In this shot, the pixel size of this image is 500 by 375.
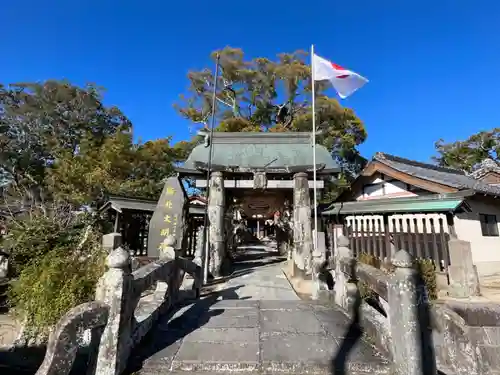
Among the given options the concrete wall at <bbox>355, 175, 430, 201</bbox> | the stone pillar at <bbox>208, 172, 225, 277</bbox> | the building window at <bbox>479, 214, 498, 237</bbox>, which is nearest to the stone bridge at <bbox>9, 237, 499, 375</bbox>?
the stone pillar at <bbox>208, 172, 225, 277</bbox>

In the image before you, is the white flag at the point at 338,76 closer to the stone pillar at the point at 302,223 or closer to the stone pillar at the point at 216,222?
the stone pillar at the point at 302,223

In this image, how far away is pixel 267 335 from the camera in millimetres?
3787

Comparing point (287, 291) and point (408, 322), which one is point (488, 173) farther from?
point (408, 322)

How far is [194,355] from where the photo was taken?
321cm

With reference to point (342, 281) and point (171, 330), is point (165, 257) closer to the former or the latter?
point (171, 330)

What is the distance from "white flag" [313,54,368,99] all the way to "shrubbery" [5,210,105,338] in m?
8.90

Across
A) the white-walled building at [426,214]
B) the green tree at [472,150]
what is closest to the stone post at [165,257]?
the white-walled building at [426,214]

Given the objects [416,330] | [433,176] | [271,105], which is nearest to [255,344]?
[416,330]

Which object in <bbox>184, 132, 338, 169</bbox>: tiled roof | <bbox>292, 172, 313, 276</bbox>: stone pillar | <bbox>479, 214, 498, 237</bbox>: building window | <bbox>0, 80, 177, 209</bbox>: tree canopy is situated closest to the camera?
<bbox>292, 172, 313, 276</bbox>: stone pillar

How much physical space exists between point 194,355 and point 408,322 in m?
2.43

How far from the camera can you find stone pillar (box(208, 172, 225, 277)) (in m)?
8.94

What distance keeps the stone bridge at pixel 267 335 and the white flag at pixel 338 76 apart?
Result: 6595 mm

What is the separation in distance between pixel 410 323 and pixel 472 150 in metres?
37.1

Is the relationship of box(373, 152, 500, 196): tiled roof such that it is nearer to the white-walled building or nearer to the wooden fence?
the white-walled building
